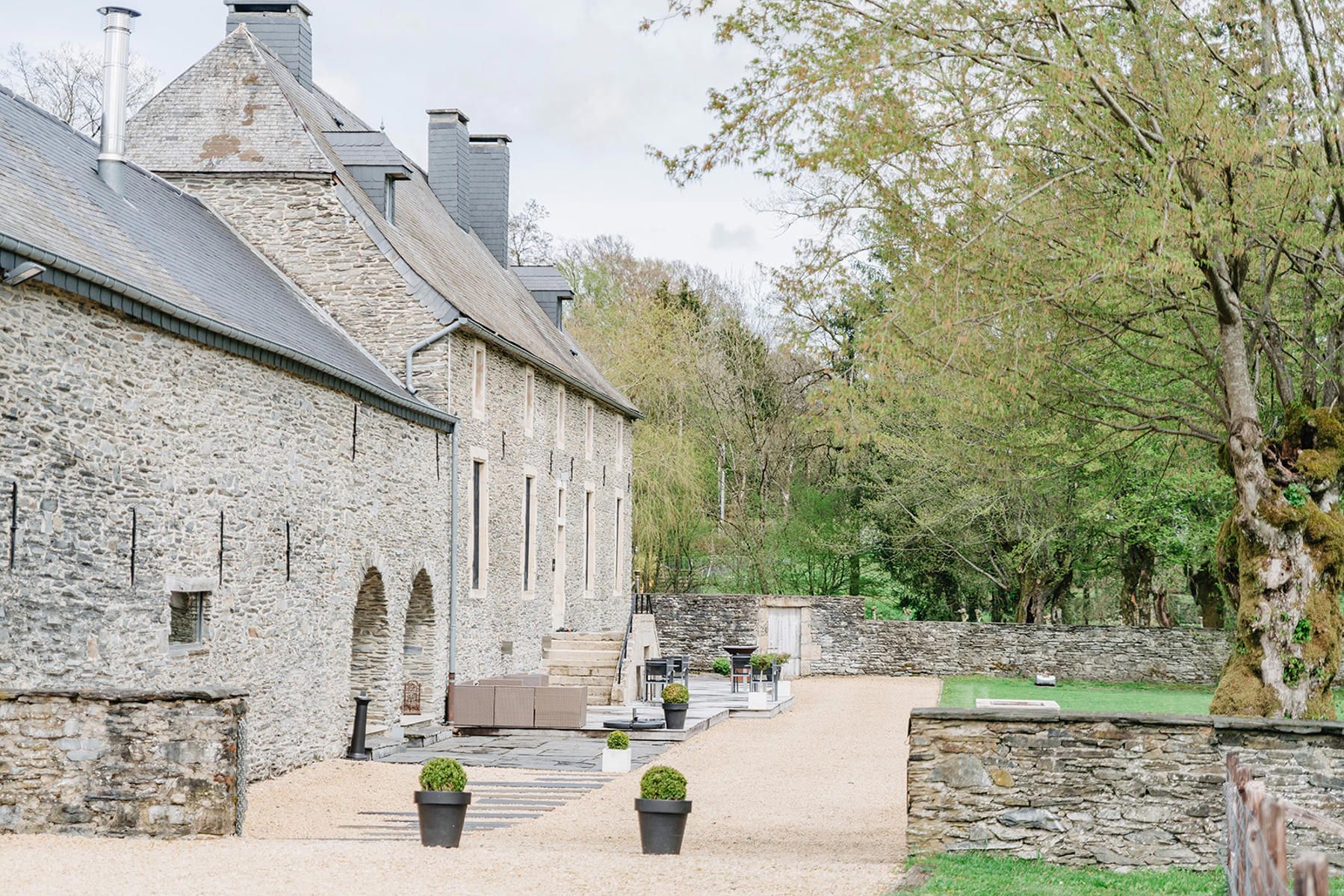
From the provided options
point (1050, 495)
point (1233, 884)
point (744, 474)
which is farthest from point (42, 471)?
point (744, 474)

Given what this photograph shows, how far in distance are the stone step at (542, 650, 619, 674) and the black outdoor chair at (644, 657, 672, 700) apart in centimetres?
70

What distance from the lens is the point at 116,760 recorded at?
29.0 feet

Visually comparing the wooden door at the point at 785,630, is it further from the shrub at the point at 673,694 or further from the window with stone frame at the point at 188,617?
the window with stone frame at the point at 188,617

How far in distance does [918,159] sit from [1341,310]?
4.38 meters

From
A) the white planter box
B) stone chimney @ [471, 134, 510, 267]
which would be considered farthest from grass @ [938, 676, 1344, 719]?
stone chimney @ [471, 134, 510, 267]

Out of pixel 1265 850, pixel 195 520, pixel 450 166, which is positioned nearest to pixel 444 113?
pixel 450 166

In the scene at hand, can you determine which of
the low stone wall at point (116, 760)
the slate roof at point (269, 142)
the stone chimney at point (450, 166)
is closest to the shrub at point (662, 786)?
the low stone wall at point (116, 760)

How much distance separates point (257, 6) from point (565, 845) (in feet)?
53.4

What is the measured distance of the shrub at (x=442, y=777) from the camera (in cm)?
961

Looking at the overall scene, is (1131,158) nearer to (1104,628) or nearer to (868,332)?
(868,332)

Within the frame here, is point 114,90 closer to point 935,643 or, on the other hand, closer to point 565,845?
point 565,845

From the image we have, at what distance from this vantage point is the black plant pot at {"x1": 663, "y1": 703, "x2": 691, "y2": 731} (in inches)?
723

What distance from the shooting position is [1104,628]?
29.8 m

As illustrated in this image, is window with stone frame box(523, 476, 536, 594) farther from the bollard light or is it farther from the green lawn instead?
the bollard light
